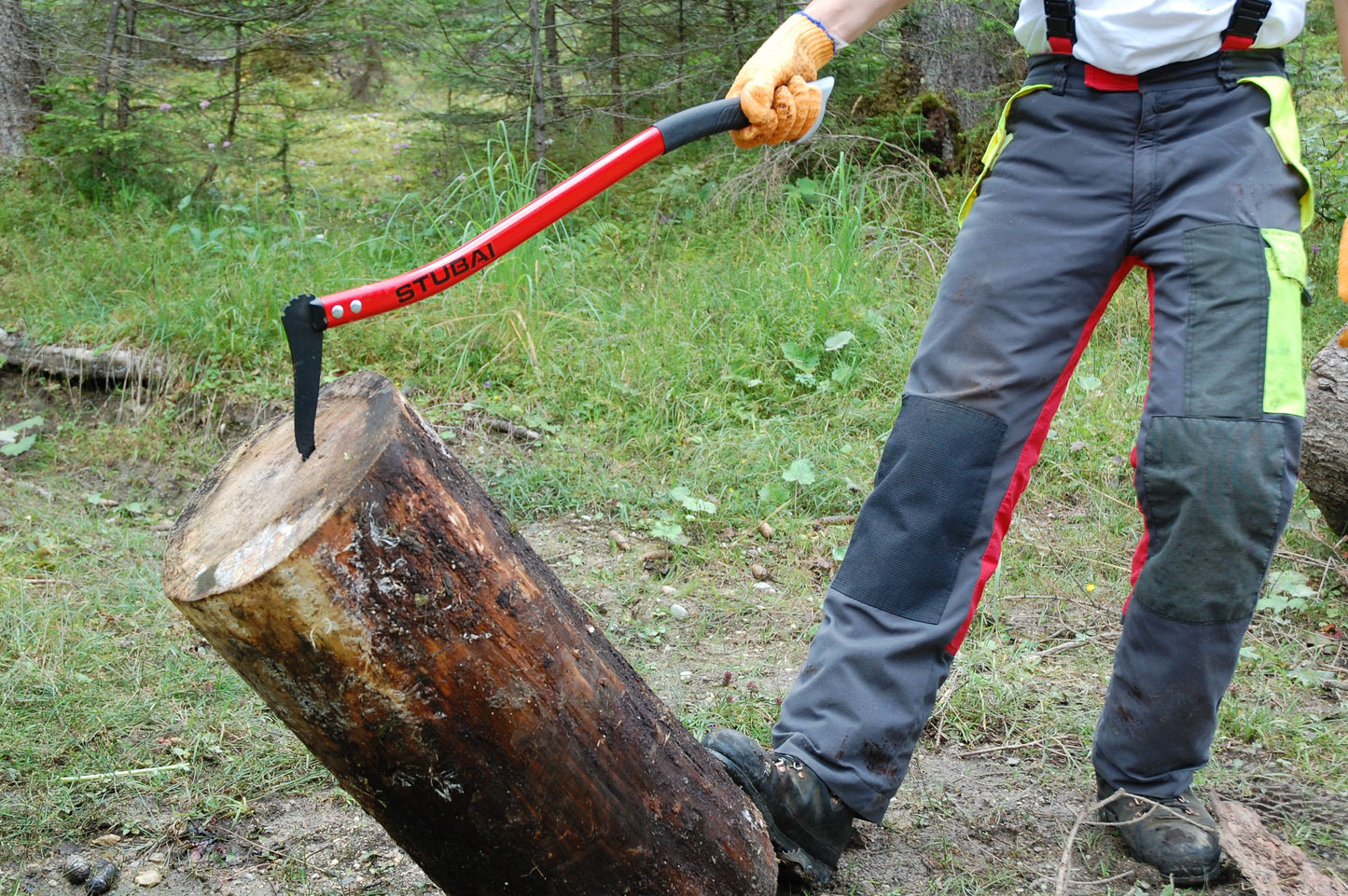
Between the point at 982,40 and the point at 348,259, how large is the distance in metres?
3.62

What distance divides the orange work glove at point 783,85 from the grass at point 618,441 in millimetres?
1343

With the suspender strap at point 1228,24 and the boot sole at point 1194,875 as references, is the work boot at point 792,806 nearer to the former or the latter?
the boot sole at point 1194,875

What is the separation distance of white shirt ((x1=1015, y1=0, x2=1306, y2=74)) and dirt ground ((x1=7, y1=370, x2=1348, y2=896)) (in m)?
1.33

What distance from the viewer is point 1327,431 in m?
2.94

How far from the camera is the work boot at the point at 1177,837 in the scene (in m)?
1.86

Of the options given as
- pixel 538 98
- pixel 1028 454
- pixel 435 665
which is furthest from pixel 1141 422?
pixel 538 98

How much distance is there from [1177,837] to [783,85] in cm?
157

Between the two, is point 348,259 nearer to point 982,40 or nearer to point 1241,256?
point 982,40

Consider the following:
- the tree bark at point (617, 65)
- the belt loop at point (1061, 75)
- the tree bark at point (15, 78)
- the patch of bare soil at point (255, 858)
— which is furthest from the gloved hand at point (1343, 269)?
the tree bark at point (15, 78)

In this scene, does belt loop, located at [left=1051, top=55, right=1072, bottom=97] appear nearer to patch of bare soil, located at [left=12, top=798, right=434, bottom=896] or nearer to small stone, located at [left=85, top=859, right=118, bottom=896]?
patch of bare soil, located at [left=12, top=798, right=434, bottom=896]

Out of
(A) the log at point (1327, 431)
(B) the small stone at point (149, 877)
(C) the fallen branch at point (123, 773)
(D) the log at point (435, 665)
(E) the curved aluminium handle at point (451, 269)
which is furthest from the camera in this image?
(A) the log at point (1327, 431)

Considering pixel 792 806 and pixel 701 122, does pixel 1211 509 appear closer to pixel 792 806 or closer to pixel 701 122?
pixel 792 806

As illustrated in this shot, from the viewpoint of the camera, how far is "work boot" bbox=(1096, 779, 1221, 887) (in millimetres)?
1856

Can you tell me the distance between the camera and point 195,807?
216cm
